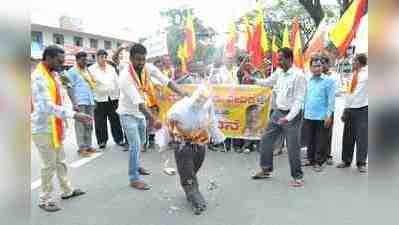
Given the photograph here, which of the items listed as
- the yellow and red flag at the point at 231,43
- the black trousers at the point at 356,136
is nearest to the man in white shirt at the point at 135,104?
the black trousers at the point at 356,136

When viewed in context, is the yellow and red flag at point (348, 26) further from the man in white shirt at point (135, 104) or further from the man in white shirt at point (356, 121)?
the man in white shirt at point (135, 104)

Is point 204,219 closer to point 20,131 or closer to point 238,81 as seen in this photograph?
point 20,131

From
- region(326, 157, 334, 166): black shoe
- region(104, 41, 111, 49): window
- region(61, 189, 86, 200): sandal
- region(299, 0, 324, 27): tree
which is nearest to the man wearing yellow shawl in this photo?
region(61, 189, 86, 200): sandal

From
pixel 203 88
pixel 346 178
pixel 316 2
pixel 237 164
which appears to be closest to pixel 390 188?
pixel 203 88

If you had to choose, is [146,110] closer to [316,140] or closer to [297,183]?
[297,183]

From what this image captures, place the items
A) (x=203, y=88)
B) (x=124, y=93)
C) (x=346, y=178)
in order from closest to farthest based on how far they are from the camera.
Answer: (x=203, y=88) → (x=124, y=93) → (x=346, y=178)

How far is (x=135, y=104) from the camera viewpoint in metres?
3.98

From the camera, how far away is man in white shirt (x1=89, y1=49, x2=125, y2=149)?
20.3ft

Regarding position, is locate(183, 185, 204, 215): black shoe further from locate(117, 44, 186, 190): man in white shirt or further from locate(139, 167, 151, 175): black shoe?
locate(139, 167, 151, 175): black shoe

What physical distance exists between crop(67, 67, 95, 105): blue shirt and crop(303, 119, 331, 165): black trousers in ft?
11.0

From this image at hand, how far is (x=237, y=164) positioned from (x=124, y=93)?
2.01 metres

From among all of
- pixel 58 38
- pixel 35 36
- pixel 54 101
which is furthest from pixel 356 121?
pixel 58 38

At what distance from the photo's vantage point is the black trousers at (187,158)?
3608mm

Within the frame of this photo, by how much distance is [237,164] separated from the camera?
207 inches
